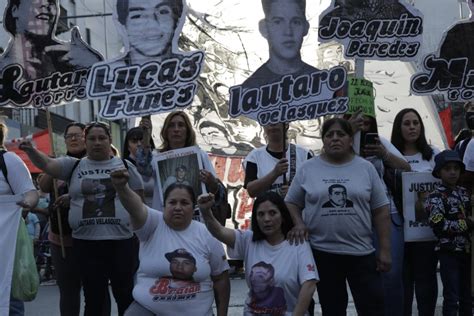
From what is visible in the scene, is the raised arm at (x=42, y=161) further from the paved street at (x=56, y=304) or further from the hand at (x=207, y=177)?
the paved street at (x=56, y=304)

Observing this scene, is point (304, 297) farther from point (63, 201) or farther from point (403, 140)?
point (63, 201)

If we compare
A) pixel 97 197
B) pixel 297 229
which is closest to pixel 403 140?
pixel 297 229

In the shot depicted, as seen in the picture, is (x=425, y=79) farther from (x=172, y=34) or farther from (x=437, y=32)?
(x=437, y=32)

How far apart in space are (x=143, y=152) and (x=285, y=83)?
118 centimetres

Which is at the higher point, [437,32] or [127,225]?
[437,32]

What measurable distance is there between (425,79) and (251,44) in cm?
236

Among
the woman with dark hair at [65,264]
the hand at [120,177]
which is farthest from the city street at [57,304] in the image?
the hand at [120,177]

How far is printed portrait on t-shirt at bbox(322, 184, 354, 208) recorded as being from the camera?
5406 millimetres

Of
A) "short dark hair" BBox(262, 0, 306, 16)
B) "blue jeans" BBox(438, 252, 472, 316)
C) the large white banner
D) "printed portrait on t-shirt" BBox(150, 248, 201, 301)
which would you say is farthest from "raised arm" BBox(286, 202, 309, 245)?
the large white banner

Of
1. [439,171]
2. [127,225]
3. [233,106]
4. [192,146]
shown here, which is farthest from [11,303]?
[439,171]

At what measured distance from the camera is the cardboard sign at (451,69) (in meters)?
6.82

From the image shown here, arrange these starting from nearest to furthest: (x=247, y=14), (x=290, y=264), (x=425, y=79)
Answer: (x=290, y=264) → (x=425, y=79) → (x=247, y=14)

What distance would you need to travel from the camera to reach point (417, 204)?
6480mm

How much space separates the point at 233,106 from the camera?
20.9ft
